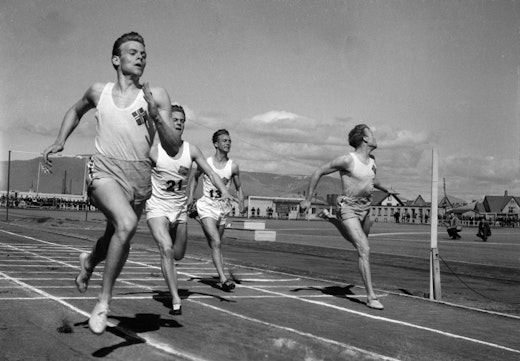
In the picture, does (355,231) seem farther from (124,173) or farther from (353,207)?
(124,173)

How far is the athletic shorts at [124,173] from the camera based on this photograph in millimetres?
5121

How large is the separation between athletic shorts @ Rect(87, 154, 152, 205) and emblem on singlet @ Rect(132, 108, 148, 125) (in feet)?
1.09

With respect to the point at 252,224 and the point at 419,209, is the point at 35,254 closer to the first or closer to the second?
the point at 252,224

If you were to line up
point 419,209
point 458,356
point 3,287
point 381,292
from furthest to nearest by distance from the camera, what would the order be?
point 419,209, point 381,292, point 3,287, point 458,356

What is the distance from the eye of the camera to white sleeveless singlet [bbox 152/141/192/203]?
25.9 feet

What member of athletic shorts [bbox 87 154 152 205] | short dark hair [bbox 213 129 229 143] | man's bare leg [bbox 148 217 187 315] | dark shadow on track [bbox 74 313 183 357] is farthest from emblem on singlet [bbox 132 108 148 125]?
short dark hair [bbox 213 129 229 143]

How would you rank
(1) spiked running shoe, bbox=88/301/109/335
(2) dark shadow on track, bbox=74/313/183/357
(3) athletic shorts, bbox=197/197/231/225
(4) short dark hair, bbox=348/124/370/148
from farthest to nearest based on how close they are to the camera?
1. (3) athletic shorts, bbox=197/197/231/225
2. (4) short dark hair, bbox=348/124/370/148
3. (2) dark shadow on track, bbox=74/313/183/357
4. (1) spiked running shoe, bbox=88/301/109/335

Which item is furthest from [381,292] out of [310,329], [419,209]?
[419,209]

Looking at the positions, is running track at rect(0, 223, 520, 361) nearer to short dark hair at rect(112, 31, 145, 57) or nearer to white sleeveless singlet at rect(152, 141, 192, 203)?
white sleeveless singlet at rect(152, 141, 192, 203)

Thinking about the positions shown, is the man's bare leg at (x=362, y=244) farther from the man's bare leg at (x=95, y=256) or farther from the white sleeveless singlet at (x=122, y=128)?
the white sleeveless singlet at (x=122, y=128)

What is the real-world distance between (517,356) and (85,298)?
4.87 metres

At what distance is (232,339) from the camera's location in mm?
5609

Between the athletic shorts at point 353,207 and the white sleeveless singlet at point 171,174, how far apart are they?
227cm

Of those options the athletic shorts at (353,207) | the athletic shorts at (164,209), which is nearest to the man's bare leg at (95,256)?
the athletic shorts at (164,209)
